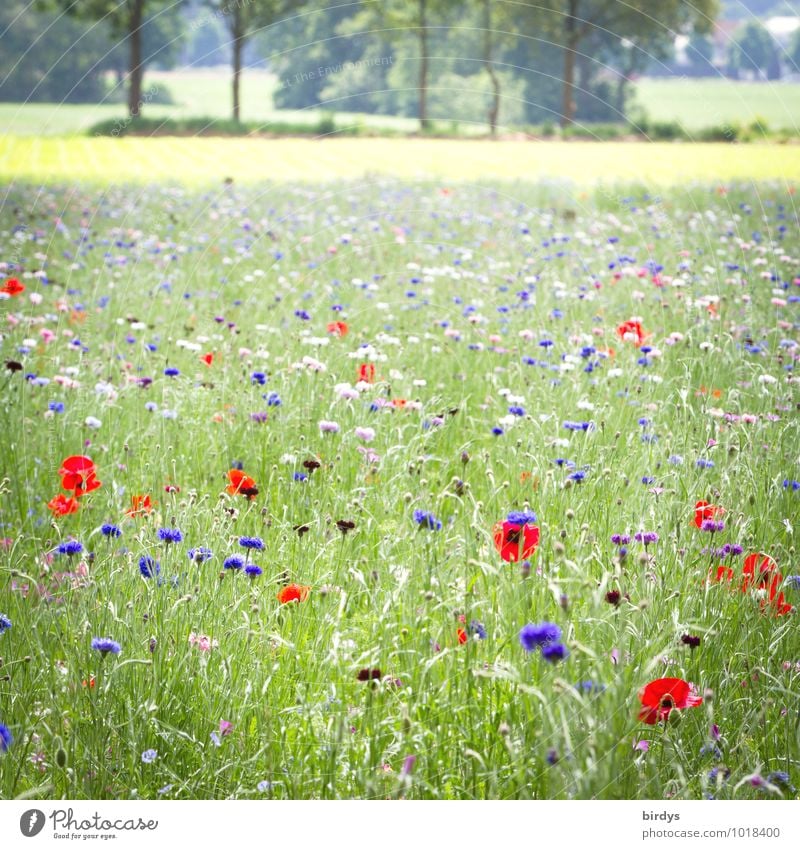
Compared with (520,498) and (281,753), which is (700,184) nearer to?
(520,498)

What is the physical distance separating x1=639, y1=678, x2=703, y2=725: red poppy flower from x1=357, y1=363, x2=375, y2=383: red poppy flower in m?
1.96

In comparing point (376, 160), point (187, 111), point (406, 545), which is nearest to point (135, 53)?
point (187, 111)

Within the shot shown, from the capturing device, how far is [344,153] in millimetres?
12242

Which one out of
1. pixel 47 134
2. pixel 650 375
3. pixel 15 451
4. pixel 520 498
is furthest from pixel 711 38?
pixel 47 134

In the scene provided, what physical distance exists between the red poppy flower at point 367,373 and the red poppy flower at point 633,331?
1027 mm

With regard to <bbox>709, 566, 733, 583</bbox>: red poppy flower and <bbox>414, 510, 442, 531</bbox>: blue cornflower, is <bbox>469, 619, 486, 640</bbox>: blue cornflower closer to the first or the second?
<bbox>414, 510, 442, 531</bbox>: blue cornflower

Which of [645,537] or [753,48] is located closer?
[645,537]

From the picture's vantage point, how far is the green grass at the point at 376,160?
10469 millimetres

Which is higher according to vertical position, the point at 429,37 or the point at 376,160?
the point at 429,37

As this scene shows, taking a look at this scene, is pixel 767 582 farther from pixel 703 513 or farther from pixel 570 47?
pixel 570 47

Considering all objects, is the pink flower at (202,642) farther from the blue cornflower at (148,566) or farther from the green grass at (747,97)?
the green grass at (747,97)

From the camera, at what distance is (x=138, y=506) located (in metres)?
2.90

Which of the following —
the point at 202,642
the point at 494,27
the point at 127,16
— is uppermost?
the point at 127,16

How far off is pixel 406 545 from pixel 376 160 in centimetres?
896
